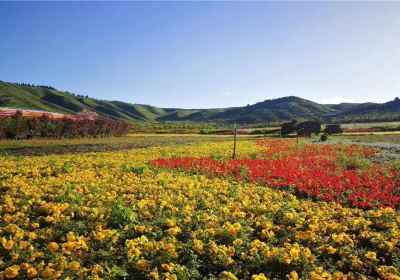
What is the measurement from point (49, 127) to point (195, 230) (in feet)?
127

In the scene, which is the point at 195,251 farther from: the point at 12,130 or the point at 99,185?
the point at 12,130

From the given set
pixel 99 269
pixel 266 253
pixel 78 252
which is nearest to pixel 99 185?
pixel 78 252

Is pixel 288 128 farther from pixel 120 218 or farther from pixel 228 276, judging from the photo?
pixel 228 276

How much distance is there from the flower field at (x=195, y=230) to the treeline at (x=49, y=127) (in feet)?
88.1

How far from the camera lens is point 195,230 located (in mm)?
8625

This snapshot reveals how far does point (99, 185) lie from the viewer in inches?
497

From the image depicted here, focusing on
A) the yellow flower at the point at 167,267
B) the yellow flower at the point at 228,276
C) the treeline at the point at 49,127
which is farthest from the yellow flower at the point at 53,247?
the treeline at the point at 49,127

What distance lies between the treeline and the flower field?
88.1 ft

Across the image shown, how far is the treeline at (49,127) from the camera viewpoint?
37.8 meters

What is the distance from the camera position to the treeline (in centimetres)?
3778

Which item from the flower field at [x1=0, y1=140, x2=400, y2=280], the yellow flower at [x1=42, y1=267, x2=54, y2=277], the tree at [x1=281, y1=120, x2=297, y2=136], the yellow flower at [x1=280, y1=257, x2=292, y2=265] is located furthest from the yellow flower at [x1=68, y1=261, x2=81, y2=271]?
the tree at [x1=281, y1=120, x2=297, y2=136]

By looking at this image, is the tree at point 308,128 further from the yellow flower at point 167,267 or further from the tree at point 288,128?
the yellow flower at point 167,267

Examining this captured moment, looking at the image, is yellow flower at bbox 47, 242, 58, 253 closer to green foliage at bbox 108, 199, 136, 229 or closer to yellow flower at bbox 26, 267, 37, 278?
yellow flower at bbox 26, 267, 37, 278

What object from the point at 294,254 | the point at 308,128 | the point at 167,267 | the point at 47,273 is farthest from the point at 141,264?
the point at 308,128
